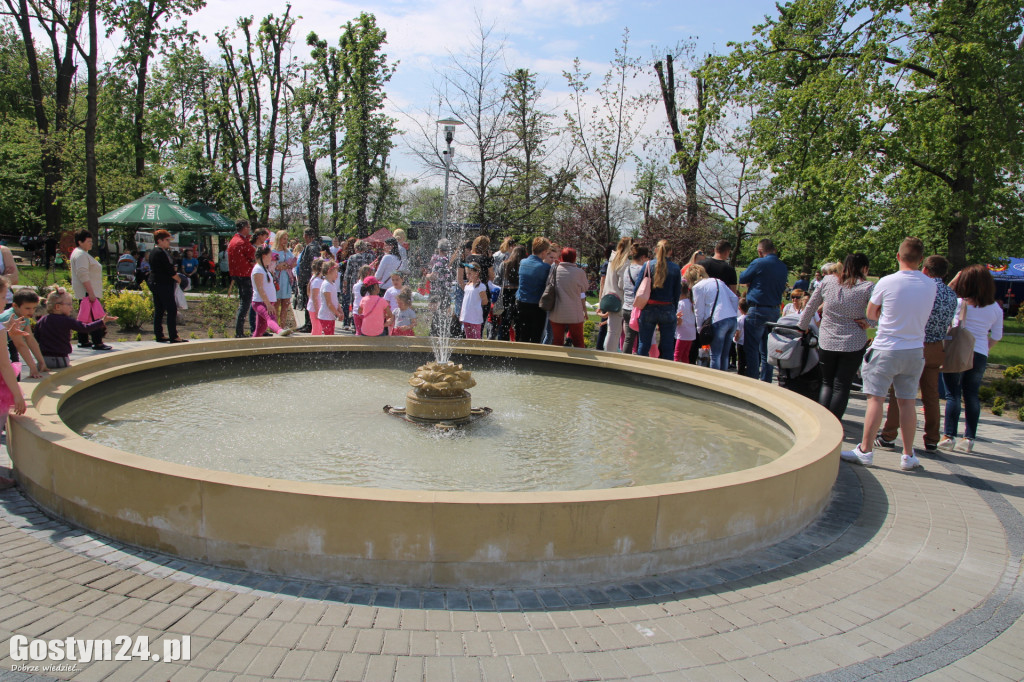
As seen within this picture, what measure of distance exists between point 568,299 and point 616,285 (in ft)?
2.74

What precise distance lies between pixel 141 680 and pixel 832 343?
6.61 metres

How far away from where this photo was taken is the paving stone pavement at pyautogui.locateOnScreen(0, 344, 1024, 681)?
300 cm

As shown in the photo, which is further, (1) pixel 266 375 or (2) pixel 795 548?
(1) pixel 266 375

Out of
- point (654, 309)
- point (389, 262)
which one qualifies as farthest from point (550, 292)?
point (389, 262)

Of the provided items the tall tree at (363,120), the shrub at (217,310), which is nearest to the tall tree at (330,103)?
the tall tree at (363,120)

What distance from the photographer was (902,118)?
1507cm

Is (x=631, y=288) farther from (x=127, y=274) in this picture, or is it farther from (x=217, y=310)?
(x=127, y=274)

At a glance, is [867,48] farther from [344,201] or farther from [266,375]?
[344,201]

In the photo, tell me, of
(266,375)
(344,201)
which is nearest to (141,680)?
(266,375)

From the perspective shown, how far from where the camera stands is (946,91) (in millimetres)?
14328

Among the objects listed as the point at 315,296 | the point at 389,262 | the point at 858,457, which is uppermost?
the point at 389,262

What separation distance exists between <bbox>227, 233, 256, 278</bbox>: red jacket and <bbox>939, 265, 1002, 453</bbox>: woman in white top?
10.3 metres

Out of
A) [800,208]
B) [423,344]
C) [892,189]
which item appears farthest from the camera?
[800,208]

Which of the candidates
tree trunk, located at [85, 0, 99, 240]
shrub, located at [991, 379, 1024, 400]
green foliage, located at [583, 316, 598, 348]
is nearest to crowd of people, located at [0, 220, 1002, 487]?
shrub, located at [991, 379, 1024, 400]
